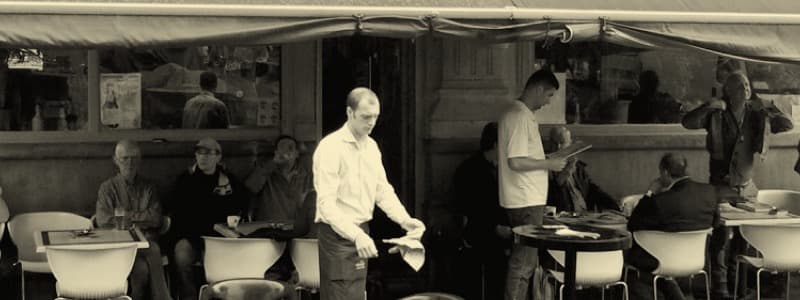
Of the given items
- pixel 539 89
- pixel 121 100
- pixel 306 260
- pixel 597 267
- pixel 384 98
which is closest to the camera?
pixel 306 260

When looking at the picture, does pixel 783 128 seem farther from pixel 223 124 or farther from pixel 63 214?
pixel 63 214

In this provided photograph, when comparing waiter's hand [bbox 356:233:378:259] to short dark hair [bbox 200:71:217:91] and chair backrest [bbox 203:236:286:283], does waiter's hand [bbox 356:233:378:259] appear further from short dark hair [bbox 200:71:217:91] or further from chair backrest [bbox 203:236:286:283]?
short dark hair [bbox 200:71:217:91]

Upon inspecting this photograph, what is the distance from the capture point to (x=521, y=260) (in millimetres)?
7352

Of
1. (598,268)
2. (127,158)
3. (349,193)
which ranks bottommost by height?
(598,268)

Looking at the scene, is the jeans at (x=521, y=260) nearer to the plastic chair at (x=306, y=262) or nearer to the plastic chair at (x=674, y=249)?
the plastic chair at (x=674, y=249)

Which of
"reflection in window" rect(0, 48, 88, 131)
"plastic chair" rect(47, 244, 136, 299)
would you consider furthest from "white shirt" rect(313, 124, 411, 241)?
"reflection in window" rect(0, 48, 88, 131)

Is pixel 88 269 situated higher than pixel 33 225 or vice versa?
pixel 33 225

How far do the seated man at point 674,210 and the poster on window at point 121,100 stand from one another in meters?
3.87

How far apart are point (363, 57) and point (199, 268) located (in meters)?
2.62

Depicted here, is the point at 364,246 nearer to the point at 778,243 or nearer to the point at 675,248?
the point at 675,248

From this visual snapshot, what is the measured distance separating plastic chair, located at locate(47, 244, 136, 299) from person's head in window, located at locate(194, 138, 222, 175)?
1.45m

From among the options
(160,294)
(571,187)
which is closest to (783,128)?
(571,187)

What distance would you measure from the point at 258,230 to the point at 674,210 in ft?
8.96

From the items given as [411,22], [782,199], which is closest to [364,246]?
[411,22]
